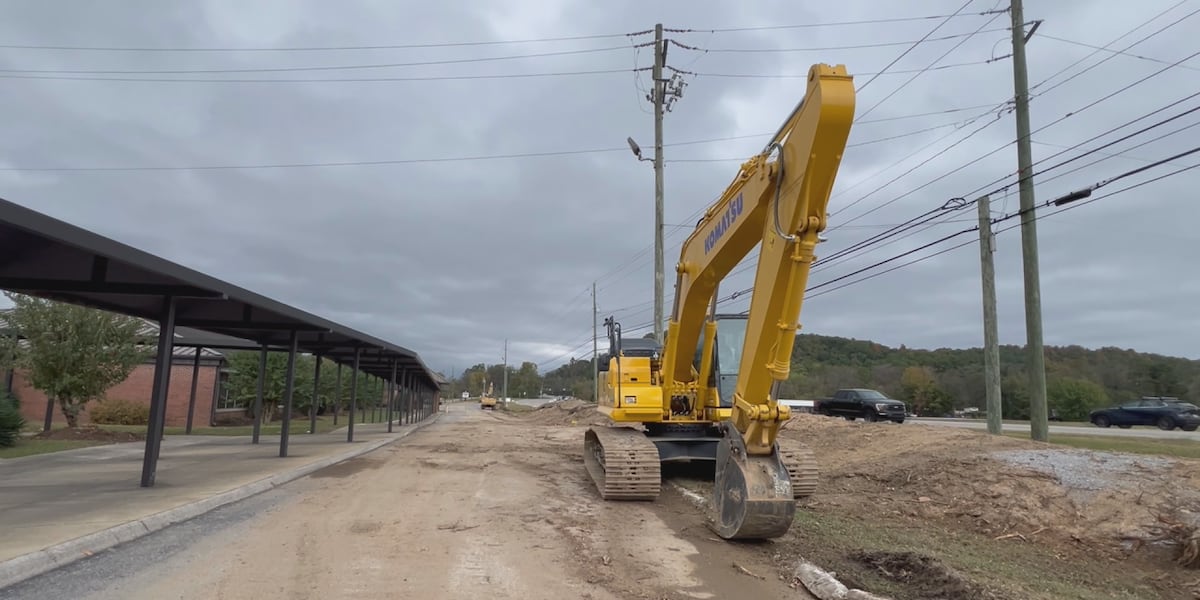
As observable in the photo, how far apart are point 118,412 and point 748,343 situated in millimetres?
29576

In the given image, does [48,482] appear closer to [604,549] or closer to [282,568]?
[282,568]

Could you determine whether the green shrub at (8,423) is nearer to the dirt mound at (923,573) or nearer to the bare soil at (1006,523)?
the bare soil at (1006,523)

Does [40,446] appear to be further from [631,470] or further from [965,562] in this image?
[965,562]

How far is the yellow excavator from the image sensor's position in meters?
6.14

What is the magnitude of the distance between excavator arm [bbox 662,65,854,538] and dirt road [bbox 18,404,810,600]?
2.01 feet

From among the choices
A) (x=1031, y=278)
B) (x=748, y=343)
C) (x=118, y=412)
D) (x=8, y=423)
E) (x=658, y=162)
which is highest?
(x=658, y=162)

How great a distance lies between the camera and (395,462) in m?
15.9

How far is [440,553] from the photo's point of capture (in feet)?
22.0

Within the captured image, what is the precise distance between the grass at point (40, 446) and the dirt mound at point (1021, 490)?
16.3m

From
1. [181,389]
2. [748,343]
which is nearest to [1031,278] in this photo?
[748,343]

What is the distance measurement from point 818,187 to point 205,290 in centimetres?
892

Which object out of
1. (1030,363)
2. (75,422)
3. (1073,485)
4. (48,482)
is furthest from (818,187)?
(75,422)

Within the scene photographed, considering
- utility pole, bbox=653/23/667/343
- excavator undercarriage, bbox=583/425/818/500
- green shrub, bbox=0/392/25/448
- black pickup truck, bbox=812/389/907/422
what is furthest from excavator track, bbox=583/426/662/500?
black pickup truck, bbox=812/389/907/422

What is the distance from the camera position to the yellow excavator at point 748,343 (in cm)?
614
